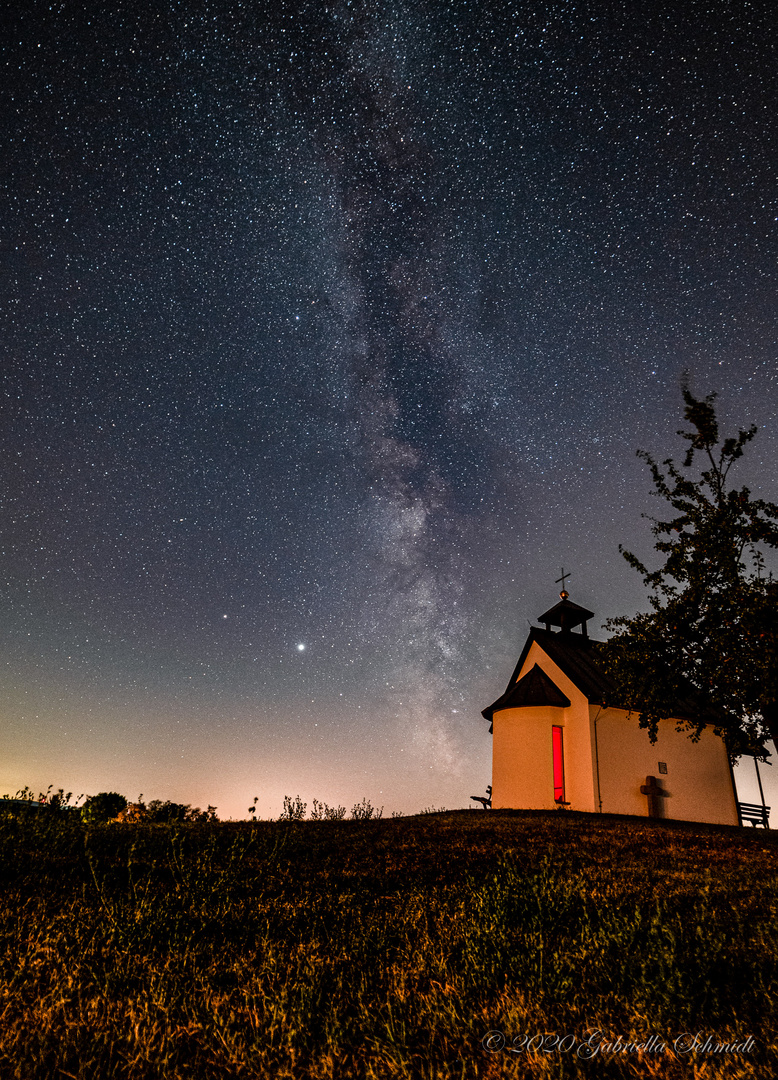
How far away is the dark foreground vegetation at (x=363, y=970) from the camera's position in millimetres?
2713

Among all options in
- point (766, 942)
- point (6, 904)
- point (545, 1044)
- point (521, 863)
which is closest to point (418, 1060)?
point (545, 1044)

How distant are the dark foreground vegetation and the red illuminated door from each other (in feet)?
50.1

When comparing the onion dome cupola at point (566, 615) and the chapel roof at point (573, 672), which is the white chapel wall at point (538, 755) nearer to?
the chapel roof at point (573, 672)

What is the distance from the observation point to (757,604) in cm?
1524

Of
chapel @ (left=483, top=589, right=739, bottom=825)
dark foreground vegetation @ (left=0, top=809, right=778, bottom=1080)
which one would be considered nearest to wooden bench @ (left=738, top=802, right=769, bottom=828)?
chapel @ (left=483, top=589, right=739, bottom=825)

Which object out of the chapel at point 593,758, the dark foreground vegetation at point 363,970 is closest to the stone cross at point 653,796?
the chapel at point 593,758

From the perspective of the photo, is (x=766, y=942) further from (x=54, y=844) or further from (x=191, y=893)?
(x=54, y=844)

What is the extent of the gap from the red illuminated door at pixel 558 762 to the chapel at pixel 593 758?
0.03 metres

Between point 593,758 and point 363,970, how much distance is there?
19.8 m

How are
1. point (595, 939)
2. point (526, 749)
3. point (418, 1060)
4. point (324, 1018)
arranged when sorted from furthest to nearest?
1. point (526, 749)
2. point (595, 939)
3. point (324, 1018)
4. point (418, 1060)

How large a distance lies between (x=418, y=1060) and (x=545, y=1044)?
604 mm

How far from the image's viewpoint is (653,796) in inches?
866

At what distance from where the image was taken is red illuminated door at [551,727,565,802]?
21.8 meters

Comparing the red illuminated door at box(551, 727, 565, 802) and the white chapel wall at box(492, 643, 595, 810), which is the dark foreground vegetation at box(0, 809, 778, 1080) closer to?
the white chapel wall at box(492, 643, 595, 810)
